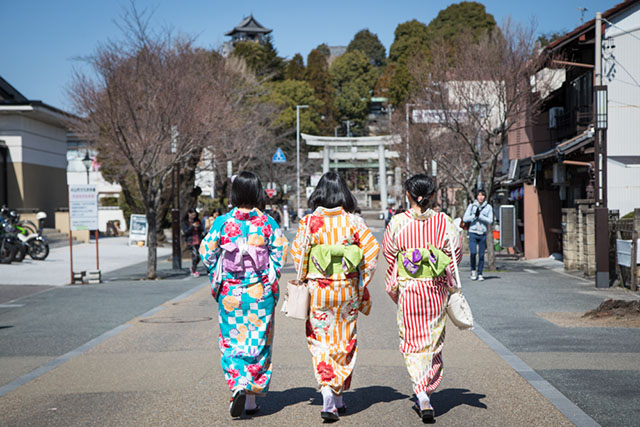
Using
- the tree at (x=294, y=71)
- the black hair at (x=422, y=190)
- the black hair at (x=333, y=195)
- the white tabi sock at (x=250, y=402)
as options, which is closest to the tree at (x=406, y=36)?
the tree at (x=294, y=71)

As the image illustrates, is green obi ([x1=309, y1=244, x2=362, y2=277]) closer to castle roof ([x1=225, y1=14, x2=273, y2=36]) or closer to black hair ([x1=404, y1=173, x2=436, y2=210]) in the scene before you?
black hair ([x1=404, y1=173, x2=436, y2=210])

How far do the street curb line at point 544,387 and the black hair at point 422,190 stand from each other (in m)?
1.82

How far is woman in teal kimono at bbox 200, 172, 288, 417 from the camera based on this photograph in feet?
18.1

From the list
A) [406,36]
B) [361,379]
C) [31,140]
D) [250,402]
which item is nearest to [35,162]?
[31,140]

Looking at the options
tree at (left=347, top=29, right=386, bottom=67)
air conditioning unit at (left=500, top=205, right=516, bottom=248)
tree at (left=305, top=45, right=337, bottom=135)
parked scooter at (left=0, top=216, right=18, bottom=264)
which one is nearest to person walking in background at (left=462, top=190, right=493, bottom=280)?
air conditioning unit at (left=500, top=205, right=516, bottom=248)

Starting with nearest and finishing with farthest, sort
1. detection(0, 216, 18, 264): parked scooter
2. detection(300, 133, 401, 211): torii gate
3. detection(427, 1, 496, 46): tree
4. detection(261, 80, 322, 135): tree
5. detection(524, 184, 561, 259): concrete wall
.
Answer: detection(0, 216, 18, 264): parked scooter < detection(524, 184, 561, 259): concrete wall < detection(300, 133, 401, 211): torii gate < detection(261, 80, 322, 135): tree < detection(427, 1, 496, 46): tree

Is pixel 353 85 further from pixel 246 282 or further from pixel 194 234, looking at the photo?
pixel 246 282

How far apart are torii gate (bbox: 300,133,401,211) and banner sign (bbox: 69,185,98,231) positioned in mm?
42853

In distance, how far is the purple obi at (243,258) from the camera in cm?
558

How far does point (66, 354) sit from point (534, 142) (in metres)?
20.5

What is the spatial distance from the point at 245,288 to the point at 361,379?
5.71 feet

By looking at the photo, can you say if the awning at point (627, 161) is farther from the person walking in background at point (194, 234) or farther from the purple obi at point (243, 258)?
the purple obi at point (243, 258)

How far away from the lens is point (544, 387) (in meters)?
6.25

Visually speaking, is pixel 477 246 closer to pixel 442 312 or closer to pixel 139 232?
pixel 442 312
